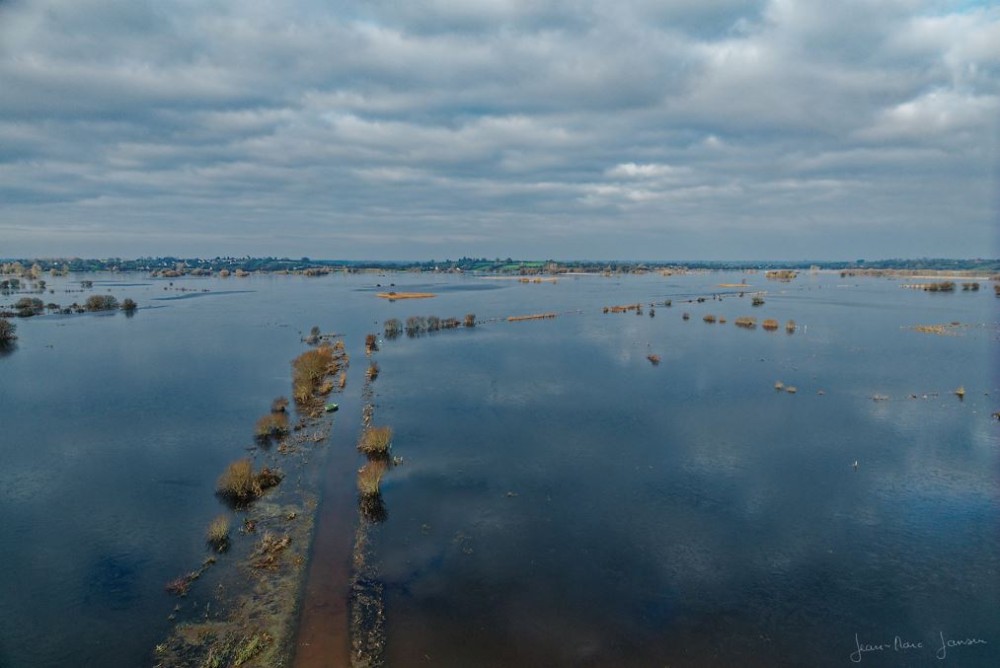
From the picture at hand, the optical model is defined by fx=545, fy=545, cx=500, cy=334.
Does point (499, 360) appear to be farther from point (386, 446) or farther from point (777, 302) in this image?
point (777, 302)

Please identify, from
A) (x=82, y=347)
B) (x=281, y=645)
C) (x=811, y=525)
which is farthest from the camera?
(x=82, y=347)

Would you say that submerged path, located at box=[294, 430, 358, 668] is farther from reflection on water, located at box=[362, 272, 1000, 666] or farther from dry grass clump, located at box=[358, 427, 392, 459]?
dry grass clump, located at box=[358, 427, 392, 459]

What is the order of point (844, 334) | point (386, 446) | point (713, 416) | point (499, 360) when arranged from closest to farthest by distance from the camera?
1. point (386, 446)
2. point (713, 416)
3. point (499, 360)
4. point (844, 334)

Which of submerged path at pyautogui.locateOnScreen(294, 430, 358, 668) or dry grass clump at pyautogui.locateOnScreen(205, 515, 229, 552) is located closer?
submerged path at pyautogui.locateOnScreen(294, 430, 358, 668)

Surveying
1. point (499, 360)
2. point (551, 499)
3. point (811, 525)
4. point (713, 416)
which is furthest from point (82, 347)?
point (811, 525)

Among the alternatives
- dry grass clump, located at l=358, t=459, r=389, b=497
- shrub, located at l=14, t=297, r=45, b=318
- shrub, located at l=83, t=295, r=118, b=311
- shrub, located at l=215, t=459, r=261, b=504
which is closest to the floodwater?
shrub, located at l=215, t=459, r=261, b=504
